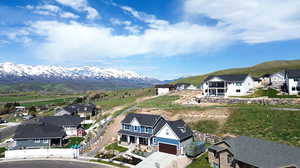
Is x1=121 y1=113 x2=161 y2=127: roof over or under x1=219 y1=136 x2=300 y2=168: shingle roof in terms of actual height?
over

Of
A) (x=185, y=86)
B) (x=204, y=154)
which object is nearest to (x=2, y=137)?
(x=204, y=154)

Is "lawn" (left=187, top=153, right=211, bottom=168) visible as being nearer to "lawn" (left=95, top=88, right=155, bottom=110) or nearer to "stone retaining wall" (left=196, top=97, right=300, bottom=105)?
"stone retaining wall" (left=196, top=97, right=300, bottom=105)

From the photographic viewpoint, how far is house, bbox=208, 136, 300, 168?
25656mm

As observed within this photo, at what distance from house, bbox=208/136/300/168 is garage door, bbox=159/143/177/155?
8858mm

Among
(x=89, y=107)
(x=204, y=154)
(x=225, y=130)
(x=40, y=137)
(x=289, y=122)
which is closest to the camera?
(x=204, y=154)

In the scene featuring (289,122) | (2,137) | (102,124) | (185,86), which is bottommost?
(2,137)

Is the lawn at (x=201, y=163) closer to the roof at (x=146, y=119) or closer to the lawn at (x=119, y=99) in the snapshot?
the roof at (x=146, y=119)

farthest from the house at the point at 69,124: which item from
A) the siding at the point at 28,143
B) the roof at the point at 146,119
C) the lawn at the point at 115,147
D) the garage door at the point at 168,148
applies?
the garage door at the point at 168,148

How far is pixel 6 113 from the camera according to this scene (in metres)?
125

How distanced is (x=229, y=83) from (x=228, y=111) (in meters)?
25.0

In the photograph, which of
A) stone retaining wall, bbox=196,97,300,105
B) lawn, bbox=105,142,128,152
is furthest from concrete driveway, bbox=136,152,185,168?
stone retaining wall, bbox=196,97,300,105

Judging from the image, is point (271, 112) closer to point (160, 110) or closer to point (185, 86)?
point (160, 110)

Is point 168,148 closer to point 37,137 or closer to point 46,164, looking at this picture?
point 46,164

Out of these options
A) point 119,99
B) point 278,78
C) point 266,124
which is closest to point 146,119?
point 266,124
